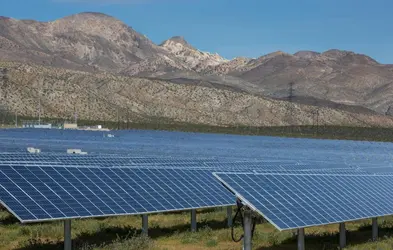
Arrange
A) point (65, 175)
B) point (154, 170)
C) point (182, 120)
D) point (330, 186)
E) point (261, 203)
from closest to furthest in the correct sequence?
point (261, 203) → point (65, 175) → point (330, 186) → point (154, 170) → point (182, 120)

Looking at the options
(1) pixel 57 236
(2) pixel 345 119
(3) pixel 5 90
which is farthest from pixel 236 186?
(2) pixel 345 119

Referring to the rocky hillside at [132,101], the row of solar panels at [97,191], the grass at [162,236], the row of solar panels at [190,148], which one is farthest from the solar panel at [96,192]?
the rocky hillside at [132,101]

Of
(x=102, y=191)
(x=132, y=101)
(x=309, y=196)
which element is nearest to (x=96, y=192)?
(x=102, y=191)

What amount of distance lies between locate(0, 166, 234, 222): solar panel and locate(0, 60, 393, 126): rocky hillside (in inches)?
4916

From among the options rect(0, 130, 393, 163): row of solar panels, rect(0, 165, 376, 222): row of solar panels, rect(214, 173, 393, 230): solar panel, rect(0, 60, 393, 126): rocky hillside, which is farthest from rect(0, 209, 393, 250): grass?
rect(0, 60, 393, 126): rocky hillside

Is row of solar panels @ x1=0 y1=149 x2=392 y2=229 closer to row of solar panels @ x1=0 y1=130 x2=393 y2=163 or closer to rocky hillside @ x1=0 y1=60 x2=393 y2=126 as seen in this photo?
row of solar panels @ x1=0 y1=130 x2=393 y2=163

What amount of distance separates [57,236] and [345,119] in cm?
18057

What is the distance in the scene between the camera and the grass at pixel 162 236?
1984 cm

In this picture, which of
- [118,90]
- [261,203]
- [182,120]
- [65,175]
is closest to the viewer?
[261,203]

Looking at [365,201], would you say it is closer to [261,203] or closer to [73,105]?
[261,203]

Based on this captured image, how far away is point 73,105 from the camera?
503 ft

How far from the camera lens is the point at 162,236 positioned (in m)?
22.4

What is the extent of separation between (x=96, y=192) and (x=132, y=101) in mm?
157929

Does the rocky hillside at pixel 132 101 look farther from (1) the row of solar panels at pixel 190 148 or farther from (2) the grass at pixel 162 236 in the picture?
(2) the grass at pixel 162 236
